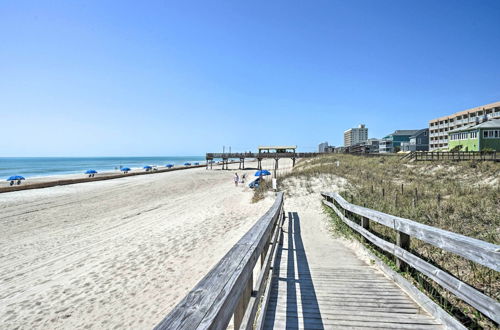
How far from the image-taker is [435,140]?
65500mm

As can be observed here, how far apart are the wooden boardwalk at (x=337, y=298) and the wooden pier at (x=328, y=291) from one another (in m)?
0.01

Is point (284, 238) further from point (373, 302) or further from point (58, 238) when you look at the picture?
point (58, 238)

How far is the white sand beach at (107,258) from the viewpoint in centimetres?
530

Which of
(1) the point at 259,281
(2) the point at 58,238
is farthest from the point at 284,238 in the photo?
(2) the point at 58,238

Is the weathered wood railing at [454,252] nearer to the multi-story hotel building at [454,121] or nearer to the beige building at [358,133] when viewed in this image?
the multi-story hotel building at [454,121]

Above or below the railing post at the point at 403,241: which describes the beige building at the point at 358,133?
above

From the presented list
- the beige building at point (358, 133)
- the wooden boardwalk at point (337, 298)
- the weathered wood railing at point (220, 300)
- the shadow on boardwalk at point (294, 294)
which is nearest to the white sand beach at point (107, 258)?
the shadow on boardwalk at point (294, 294)

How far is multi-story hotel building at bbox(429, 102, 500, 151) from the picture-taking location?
50.2 meters

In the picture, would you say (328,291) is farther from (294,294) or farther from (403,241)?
(403,241)

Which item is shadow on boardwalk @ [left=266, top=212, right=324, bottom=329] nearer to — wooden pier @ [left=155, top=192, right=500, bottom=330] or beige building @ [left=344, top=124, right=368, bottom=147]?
wooden pier @ [left=155, top=192, right=500, bottom=330]

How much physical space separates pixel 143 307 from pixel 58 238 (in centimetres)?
739

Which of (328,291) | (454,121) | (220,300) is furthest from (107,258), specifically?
(454,121)

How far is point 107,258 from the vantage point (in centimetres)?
798

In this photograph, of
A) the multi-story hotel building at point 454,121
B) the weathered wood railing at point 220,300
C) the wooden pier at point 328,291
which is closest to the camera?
the weathered wood railing at point 220,300
